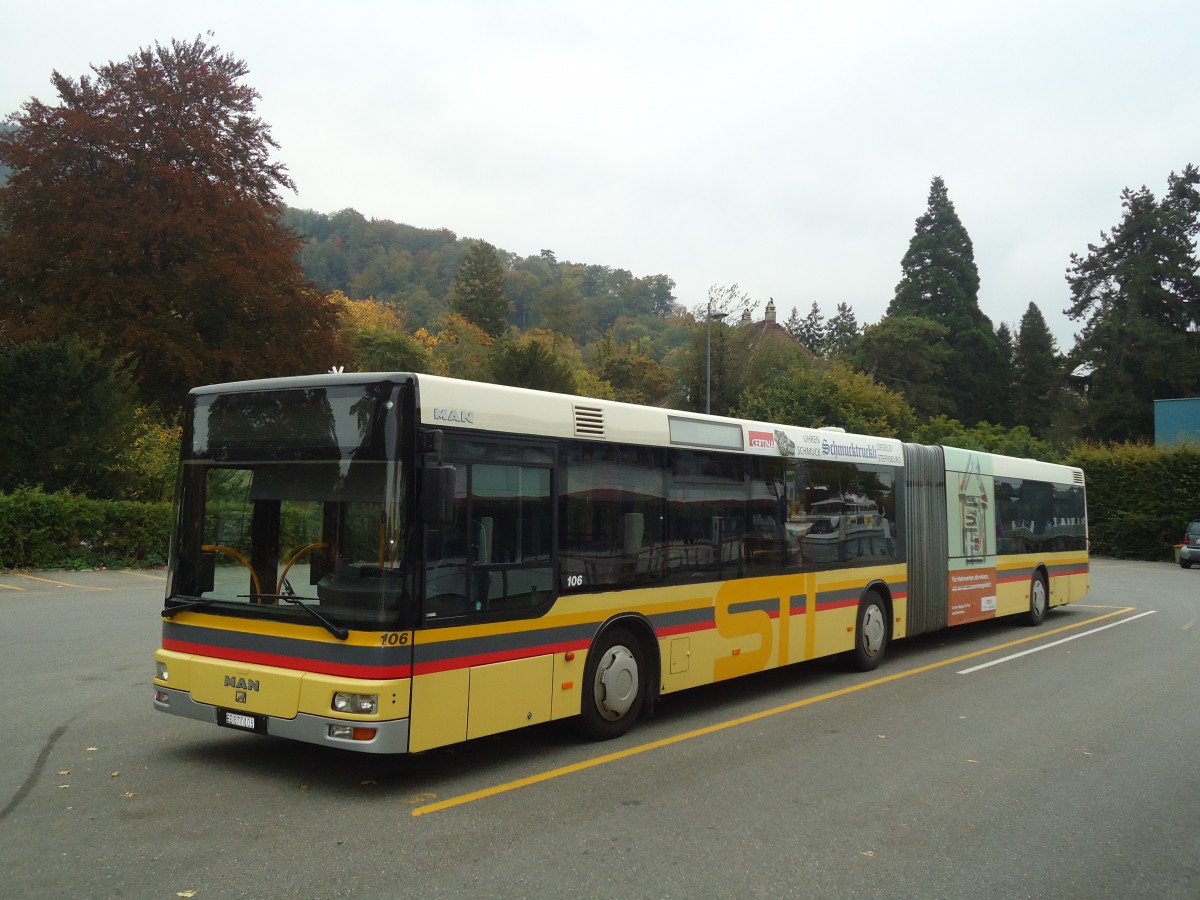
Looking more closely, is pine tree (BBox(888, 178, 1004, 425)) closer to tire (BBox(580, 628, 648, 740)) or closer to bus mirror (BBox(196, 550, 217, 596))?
tire (BBox(580, 628, 648, 740))

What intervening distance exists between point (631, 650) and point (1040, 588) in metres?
11.2

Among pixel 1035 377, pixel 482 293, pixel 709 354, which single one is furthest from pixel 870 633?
pixel 482 293

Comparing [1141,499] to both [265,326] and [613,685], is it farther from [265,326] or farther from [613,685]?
[613,685]

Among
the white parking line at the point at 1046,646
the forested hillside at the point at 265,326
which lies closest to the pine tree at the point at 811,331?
the forested hillside at the point at 265,326

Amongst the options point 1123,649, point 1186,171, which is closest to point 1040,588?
point 1123,649

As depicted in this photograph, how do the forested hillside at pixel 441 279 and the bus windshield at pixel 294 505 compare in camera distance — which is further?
the forested hillside at pixel 441 279

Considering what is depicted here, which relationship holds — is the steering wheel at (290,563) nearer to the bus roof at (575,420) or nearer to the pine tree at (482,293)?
the bus roof at (575,420)

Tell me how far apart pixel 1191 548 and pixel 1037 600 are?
21.3 m

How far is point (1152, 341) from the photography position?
55.9 meters

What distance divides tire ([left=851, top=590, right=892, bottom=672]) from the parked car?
27.0m

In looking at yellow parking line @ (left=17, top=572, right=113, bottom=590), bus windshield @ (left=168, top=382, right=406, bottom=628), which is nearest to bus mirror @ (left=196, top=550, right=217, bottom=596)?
bus windshield @ (left=168, top=382, right=406, bottom=628)

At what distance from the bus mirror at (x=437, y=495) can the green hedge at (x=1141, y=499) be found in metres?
38.9

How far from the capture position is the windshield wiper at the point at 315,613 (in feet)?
20.0

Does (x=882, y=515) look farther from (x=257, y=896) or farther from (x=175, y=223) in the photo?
(x=175, y=223)
